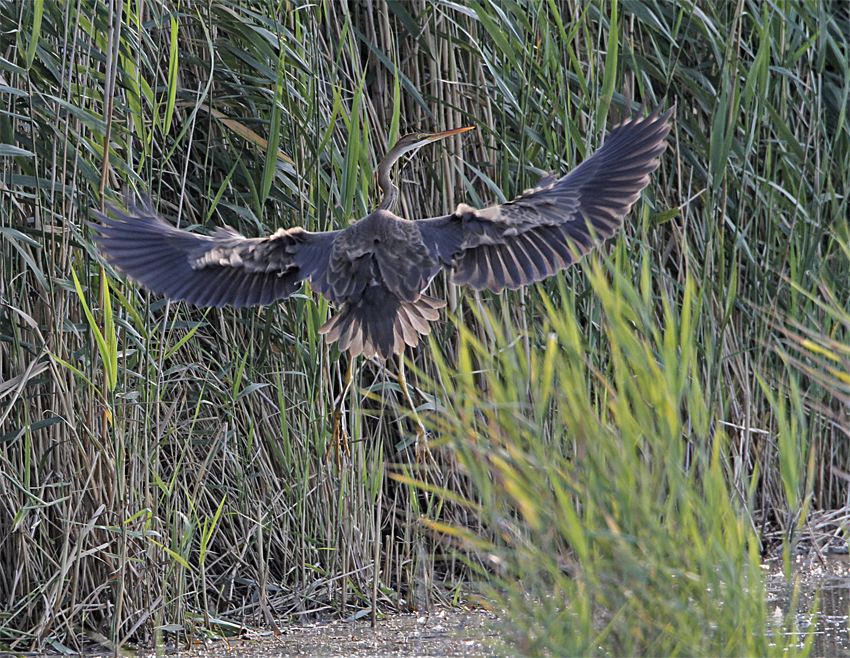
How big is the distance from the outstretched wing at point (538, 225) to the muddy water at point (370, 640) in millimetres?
951

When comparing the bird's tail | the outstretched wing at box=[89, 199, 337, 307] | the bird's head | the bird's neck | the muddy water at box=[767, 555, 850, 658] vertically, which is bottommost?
the muddy water at box=[767, 555, 850, 658]

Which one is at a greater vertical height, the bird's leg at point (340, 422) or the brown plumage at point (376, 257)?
the brown plumage at point (376, 257)

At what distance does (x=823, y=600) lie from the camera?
310 cm

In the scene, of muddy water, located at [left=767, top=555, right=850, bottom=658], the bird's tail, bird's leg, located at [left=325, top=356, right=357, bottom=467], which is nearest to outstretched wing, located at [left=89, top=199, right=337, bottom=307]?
the bird's tail

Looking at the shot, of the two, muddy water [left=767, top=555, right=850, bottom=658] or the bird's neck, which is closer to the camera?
muddy water [left=767, top=555, right=850, bottom=658]

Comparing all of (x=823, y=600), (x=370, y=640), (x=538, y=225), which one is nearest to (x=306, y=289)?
(x=538, y=225)

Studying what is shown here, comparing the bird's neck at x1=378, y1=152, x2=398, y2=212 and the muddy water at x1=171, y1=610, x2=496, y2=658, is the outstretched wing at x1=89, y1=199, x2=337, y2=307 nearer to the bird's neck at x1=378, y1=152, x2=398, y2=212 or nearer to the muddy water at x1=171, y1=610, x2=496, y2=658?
the bird's neck at x1=378, y1=152, x2=398, y2=212

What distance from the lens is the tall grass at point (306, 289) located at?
105 inches

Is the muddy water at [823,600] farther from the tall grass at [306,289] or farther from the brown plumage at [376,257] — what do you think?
the brown plumage at [376,257]

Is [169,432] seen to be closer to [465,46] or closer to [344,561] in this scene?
[344,561]

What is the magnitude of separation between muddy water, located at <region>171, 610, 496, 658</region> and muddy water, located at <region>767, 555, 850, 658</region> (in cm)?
86

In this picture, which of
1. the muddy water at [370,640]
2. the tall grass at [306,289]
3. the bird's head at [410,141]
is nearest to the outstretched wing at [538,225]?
the tall grass at [306,289]

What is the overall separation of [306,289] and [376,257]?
33cm

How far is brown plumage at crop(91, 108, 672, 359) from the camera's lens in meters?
2.64
